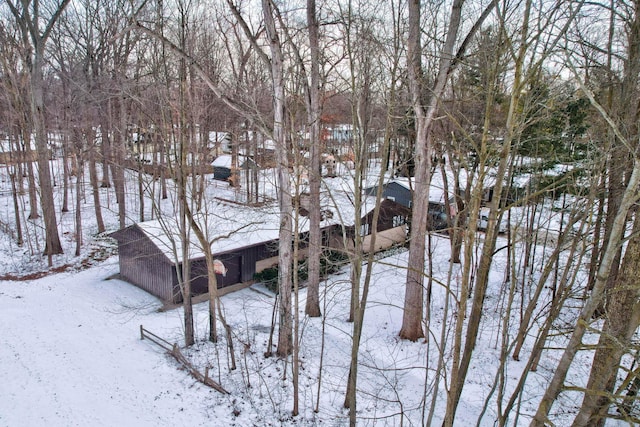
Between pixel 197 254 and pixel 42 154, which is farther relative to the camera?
pixel 42 154

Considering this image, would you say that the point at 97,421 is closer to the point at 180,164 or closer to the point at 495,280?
the point at 180,164

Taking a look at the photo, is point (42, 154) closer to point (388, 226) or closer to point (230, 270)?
point (230, 270)

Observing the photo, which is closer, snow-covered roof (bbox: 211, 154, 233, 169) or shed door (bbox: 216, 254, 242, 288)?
shed door (bbox: 216, 254, 242, 288)

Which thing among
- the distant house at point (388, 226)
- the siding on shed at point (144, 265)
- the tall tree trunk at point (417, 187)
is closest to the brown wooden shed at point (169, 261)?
the siding on shed at point (144, 265)

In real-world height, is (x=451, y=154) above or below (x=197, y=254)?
above

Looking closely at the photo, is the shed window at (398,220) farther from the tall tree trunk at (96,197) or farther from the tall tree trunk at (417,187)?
the tall tree trunk at (96,197)

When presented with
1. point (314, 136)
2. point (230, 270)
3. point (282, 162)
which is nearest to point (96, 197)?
point (230, 270)

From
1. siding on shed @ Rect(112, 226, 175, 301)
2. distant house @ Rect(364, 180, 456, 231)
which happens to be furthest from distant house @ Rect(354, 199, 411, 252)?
siding on shed @ Rect(112, 226, 175, 301)

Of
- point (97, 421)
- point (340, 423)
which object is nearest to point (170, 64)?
point (97, 421)

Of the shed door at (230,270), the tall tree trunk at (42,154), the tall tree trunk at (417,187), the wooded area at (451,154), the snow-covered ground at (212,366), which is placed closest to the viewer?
the wooded area at (451,154)

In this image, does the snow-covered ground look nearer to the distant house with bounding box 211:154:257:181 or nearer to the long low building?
the long low building

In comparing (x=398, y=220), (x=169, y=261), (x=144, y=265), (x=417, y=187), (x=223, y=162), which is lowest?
(x=144, y=265)
